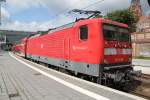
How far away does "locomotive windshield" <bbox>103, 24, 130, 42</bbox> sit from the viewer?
11.5m

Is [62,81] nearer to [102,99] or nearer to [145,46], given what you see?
[102,99]

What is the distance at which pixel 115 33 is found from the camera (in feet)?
39.7

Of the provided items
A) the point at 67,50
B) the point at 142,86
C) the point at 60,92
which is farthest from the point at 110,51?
the point at 142,86

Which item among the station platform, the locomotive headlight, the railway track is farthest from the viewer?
the railway track

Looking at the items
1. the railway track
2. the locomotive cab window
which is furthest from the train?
the railway track

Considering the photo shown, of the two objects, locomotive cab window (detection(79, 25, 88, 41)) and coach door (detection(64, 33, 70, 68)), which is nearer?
locomotive cab window (detection(79, 25, 88, 41))

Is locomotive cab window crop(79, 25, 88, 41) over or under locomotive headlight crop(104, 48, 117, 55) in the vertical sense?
over

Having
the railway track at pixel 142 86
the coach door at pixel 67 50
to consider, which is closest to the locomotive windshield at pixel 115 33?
the railway track at pixel 142 86

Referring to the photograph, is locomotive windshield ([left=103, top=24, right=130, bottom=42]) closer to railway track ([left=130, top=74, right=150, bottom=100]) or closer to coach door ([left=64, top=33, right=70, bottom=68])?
railway track ([left=130, top=74, right=150, bottom=100])

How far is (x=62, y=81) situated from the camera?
11.0 meters

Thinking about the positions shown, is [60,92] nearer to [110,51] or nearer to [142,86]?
[110,51]

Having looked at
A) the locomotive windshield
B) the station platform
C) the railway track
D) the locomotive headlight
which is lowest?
the railway track

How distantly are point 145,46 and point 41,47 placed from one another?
31.9 meters

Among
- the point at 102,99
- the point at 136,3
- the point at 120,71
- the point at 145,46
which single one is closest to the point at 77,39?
the point at 120,71
